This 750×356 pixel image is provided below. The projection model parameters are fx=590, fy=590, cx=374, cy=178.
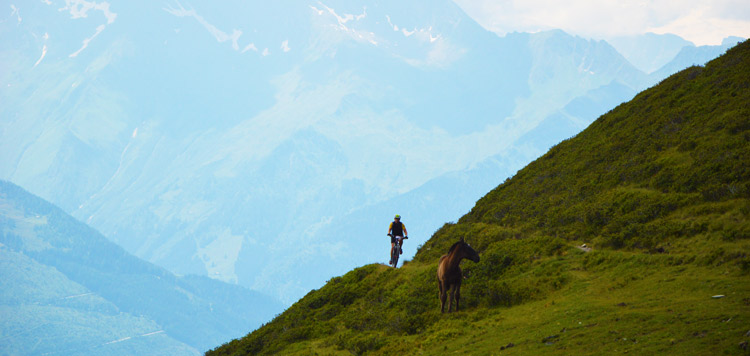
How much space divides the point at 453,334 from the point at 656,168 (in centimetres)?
1470

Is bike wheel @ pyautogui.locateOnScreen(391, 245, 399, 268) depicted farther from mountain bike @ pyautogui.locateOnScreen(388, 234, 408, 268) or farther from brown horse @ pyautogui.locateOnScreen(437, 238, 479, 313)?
brown horse @ pyautogui.locateOnScreen(437, 238, 479, 313)

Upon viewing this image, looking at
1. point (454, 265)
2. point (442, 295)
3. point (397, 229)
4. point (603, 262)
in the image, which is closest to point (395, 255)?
point (397, 229)

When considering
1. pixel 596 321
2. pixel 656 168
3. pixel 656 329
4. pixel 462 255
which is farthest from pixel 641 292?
pixel 656 168

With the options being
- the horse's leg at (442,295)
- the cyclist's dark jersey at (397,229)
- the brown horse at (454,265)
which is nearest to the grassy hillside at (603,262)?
the horse's leg at (442,295)

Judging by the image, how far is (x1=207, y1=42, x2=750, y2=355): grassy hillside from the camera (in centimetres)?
1507

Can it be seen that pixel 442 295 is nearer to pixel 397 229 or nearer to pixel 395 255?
pixel 397 229

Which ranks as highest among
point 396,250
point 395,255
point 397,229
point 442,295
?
point 397,229

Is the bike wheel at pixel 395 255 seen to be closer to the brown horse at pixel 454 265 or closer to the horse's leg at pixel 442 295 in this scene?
the horse's leg at pixel 442 295

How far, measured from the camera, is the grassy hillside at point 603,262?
15070 mm

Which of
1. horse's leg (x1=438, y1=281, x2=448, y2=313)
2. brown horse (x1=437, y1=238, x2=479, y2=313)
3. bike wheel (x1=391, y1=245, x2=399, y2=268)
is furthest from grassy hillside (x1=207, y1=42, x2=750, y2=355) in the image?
brown horse (x1=437, y1=238, x2=479, y2=313)

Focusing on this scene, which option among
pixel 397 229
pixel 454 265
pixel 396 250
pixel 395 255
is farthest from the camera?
pixel 395 255

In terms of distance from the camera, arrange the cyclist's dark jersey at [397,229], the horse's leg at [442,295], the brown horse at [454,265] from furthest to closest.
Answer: the cyclist's dark jersey at [397,229] → the horse's leg at [442,295] → the brown horse at [454,265]

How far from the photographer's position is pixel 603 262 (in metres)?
20.8

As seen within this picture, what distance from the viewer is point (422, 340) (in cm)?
1975
